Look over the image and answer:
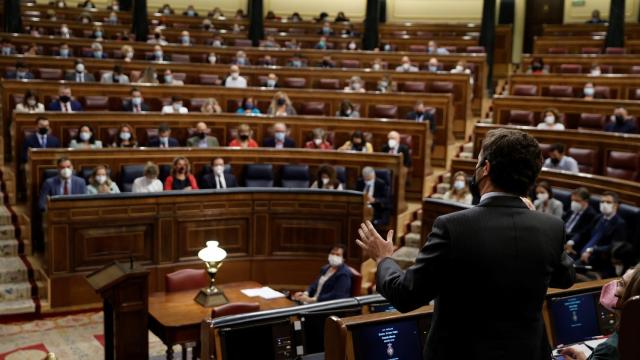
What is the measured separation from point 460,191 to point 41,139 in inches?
180

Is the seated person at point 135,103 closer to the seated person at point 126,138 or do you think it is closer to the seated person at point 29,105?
the seated person at point 126,138

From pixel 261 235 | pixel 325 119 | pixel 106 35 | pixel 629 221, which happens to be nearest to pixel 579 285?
pixel 629 221

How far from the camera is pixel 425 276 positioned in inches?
72.6

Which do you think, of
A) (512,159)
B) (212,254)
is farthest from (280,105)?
(512,159)

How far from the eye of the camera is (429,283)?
72.7 inches

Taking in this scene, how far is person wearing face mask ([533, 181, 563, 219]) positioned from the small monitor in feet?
14.8

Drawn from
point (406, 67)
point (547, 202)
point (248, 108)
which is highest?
point (406, 67)

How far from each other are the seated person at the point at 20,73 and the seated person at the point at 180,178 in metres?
4.01

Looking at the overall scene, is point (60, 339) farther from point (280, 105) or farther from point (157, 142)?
point (280, 105)

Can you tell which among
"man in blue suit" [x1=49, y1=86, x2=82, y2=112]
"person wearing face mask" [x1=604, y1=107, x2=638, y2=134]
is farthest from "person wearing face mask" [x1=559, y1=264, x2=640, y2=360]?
"man in blue suit" [x1=49, y1=86, x2=82, y2=112]

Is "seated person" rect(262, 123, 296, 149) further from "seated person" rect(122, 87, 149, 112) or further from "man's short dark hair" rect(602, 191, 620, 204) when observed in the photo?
"man's short dark hair" rect(602, 191, 620, 204)

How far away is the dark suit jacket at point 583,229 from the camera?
6.75 meters

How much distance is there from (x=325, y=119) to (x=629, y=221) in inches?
168

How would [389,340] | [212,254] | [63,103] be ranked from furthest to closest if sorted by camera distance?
1. [63,103]
2. [212,254]
3. [389,340]
